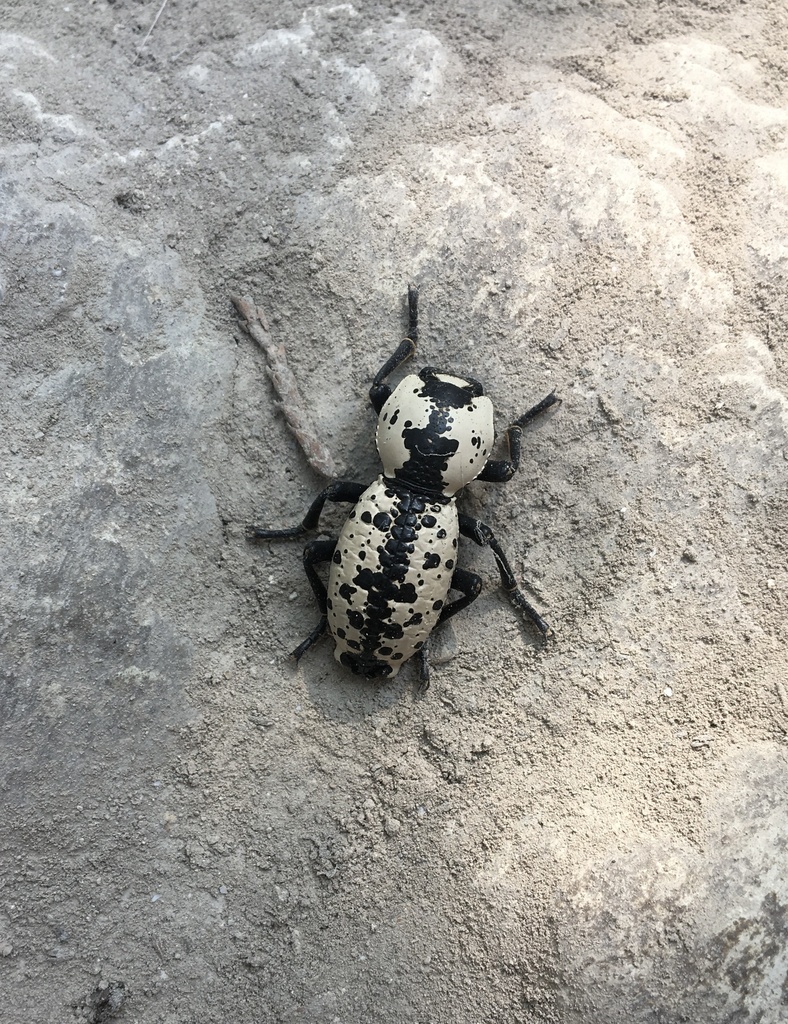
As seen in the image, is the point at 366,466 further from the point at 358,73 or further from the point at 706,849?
the point at 706,849

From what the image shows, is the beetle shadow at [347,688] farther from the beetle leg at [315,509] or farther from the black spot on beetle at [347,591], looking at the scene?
the beetle leg at [315,509]

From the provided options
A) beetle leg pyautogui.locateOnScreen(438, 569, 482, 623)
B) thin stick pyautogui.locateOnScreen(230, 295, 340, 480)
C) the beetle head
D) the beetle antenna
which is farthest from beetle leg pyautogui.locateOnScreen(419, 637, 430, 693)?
the beetle antenna

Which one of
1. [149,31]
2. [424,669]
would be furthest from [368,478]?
[149,31]

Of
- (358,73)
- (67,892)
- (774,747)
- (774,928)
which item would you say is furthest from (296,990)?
(358,73)

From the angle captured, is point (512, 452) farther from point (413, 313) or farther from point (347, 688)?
point (347, 688)

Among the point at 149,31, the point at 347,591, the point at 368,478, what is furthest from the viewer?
the point at 149,31
